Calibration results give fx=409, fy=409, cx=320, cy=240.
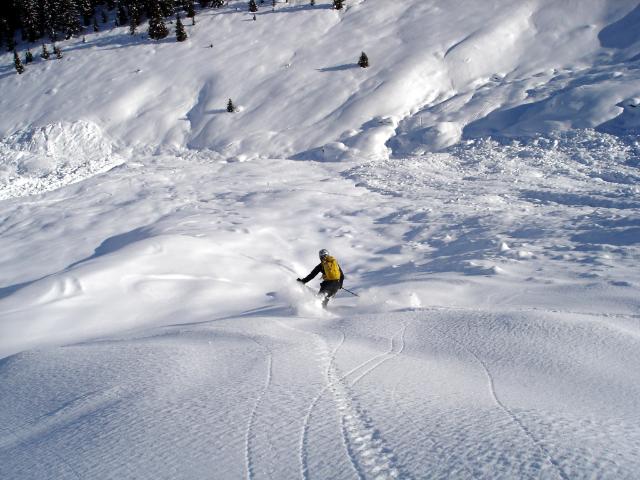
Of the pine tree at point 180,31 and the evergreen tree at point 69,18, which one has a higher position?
the evergreen tree at point 69,18

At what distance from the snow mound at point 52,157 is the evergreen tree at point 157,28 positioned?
11.1m

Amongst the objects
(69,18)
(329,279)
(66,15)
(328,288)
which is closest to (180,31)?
(69,18)

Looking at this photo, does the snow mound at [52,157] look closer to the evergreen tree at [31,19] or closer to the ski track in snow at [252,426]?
the evergreen tree at [31,19]

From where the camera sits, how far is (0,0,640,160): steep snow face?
1828cm

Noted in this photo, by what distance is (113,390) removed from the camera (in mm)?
3564

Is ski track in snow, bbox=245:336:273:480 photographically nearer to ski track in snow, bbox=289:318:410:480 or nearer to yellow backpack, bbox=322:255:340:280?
ski track in snow, bbox=289:318:410:480

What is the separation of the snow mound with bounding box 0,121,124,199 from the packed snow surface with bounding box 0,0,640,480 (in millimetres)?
198

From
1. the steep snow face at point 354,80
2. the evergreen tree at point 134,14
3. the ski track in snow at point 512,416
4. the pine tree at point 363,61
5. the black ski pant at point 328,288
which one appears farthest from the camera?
the evergreen tree at point 134,14

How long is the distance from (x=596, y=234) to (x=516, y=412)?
866 cm

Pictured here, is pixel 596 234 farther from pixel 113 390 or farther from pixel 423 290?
pixel 113 390

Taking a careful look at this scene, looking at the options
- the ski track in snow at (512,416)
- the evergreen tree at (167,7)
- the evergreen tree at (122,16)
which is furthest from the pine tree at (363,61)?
the evergreen tree at (122,16)

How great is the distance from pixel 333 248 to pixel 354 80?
603 inches

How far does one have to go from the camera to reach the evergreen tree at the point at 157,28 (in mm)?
32125

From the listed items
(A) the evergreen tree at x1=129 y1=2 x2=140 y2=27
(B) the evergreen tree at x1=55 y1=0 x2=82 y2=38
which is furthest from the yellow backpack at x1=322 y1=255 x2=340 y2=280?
(B) the evergreen tree at x1=55 y1=0 x2=82 y2=38
